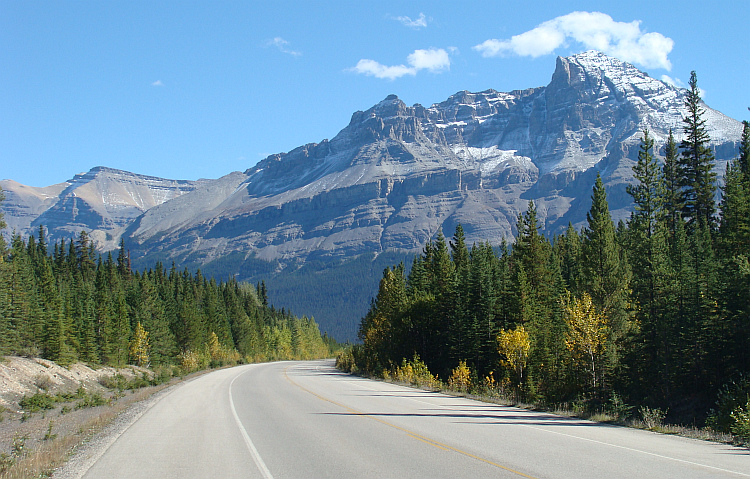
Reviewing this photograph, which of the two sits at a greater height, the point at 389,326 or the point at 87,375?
the point at 389,326

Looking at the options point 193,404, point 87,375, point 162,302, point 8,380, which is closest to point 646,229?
point 193,404

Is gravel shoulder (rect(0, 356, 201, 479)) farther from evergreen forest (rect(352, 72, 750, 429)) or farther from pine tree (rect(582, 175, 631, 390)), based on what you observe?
A: pine tree (rect(582, 175, 631, 390))

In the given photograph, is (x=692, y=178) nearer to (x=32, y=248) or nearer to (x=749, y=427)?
(x=749, y=427)

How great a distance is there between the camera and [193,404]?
85.3 feet

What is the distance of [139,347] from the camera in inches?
2729

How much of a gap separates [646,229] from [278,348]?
3621 inches

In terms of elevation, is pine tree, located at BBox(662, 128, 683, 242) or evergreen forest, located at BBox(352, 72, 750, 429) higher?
pine tree, located at BBox(662, 128, 683, 242)

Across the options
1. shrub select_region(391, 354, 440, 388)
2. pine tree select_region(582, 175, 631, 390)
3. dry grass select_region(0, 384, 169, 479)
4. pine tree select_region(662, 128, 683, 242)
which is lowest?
shrub select_region(391, 354, 440, 388)

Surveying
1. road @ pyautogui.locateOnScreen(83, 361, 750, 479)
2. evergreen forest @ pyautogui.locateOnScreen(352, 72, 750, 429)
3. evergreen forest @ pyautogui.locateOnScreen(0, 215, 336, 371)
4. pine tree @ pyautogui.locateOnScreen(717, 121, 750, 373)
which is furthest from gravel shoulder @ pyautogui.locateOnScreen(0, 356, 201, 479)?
pine tree @ pyautogui.locateOnScreen(717, 121, 750, 373)

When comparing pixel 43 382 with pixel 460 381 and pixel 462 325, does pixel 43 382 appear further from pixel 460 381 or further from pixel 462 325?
pixel 462 325

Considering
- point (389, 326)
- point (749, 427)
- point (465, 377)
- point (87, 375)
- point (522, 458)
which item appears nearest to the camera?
point (522, 458)

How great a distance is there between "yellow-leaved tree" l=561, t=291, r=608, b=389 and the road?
6512mm

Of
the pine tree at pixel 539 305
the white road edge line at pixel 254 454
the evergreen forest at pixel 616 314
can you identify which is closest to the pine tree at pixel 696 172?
the evergreen forest at pixel 616 314

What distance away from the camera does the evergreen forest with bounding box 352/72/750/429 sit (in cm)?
2623
